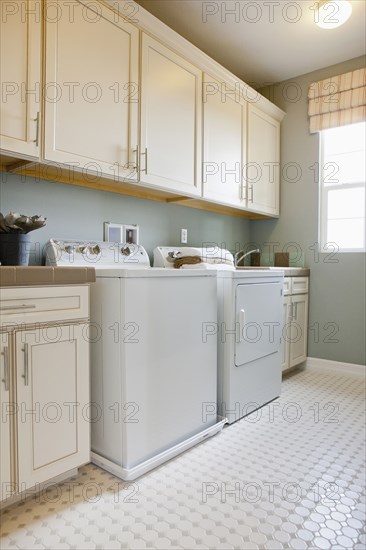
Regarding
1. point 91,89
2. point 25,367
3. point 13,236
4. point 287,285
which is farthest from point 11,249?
point 287,285

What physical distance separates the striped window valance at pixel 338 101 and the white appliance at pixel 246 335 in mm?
1619

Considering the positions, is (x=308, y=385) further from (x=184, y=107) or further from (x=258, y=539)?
(x=184, y=107)

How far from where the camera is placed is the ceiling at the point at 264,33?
7.94 feet

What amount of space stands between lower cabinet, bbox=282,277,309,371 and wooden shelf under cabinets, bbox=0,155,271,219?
1035mm

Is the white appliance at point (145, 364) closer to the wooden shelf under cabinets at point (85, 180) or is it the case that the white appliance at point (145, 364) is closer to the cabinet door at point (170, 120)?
the wooden shelf under cabinets at point (85, 180)

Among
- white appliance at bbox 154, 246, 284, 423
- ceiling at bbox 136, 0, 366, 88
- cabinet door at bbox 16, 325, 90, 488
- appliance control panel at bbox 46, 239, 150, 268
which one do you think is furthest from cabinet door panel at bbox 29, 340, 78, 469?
ceiling at bbox 136, 0, 366, 88

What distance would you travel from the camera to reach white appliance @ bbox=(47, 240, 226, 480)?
156cm

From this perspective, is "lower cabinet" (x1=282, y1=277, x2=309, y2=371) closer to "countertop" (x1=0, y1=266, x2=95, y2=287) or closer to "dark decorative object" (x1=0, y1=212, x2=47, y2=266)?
"countertop" (x1=0, y1=266, x2=95, y2=287)

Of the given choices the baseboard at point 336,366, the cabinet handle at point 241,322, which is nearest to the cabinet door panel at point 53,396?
the cabinet handle at point 241,322

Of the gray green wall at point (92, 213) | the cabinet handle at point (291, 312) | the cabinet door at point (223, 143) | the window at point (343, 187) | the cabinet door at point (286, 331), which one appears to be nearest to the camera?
the gray green wall at point (92, 213)

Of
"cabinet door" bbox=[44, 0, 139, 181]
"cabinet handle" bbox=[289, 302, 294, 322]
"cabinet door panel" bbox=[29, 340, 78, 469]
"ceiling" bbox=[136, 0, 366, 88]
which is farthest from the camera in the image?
"cabinet handle" bbox=[289, 302, 294, 322]

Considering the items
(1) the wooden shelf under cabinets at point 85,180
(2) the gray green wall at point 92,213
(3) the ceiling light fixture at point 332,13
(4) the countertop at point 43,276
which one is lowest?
(4) the countertop at point 43,276

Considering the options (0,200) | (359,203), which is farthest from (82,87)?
(359,203)

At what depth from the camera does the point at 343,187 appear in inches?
128
